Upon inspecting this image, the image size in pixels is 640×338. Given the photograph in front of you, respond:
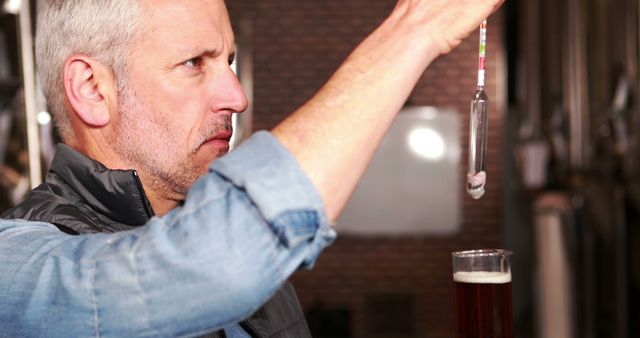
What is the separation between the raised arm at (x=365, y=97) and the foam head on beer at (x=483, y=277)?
37 centimetres

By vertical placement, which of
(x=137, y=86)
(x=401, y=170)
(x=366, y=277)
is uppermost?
(x=137, y=86)

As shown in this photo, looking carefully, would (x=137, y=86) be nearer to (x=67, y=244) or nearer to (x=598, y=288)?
(x=67, y=244)

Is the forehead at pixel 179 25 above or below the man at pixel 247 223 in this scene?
above

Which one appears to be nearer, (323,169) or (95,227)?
(323,169)

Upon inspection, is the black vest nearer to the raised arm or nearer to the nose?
the nose

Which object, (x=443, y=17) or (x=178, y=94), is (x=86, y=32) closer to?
(x=178, y=94)

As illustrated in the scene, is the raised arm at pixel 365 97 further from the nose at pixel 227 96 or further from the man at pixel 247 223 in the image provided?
the nose at pixel 227 96

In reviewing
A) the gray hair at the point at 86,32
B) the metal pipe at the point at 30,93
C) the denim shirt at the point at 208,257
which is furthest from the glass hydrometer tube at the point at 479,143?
the metal pipe at the point at 30,93

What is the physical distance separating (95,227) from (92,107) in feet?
0.76

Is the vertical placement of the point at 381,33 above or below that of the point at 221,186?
above

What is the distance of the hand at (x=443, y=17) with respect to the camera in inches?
32.4

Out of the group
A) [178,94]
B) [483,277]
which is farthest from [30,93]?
[483,277]

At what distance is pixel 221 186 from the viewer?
749 millimetres

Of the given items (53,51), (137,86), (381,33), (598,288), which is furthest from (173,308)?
(598,288)
